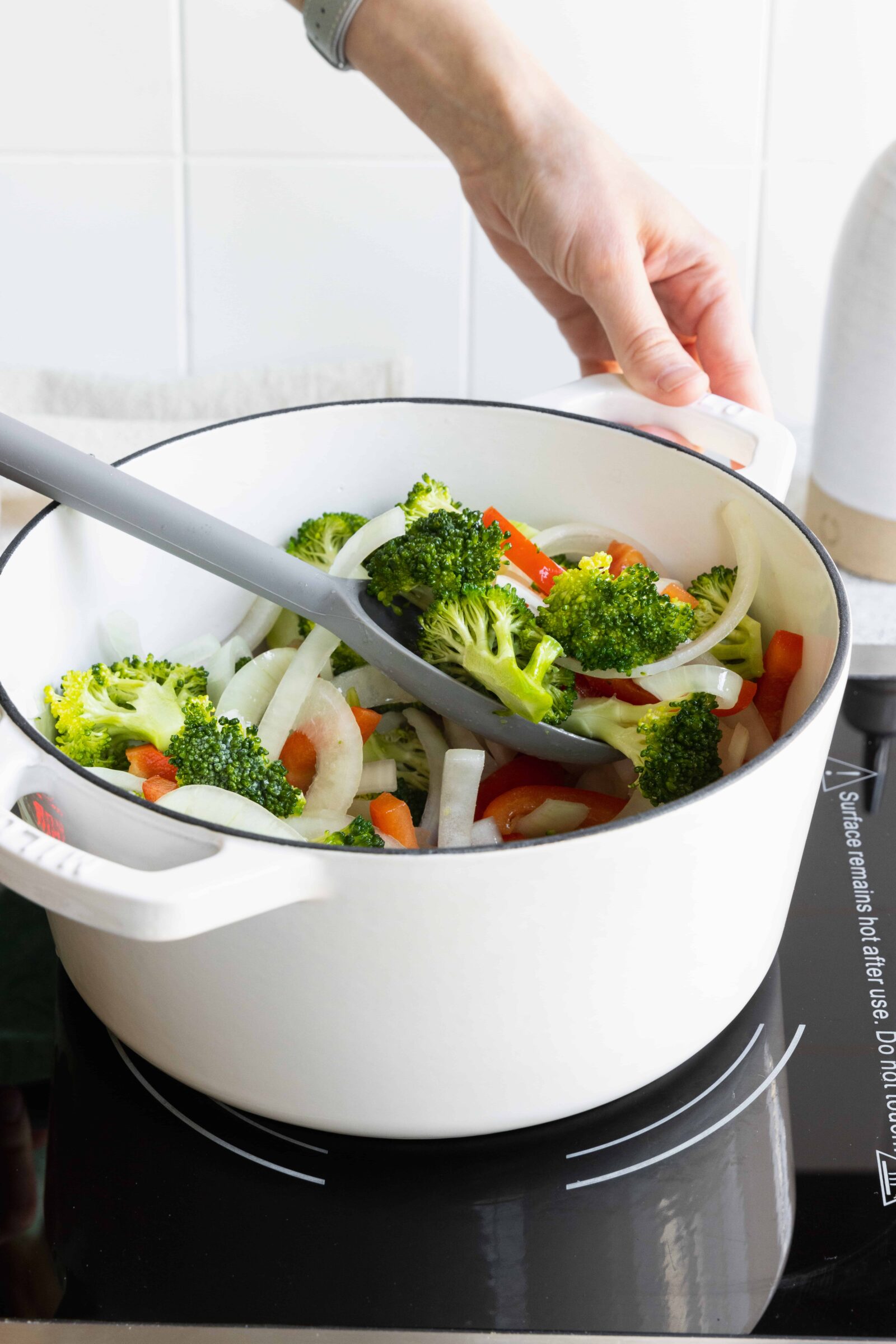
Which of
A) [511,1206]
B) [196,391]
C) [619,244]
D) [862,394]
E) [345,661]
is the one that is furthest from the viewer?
[196,391]

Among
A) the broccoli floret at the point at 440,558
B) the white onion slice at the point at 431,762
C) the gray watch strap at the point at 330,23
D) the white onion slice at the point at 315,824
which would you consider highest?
the gray watch strap at the point at 330,23

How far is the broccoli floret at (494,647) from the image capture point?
0.89 meters

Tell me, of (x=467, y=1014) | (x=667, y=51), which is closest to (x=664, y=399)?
(x=467, y=1014)

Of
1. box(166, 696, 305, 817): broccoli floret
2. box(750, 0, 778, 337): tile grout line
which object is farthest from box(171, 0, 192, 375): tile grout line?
box(166, 696, 305, 817): broccoli floret

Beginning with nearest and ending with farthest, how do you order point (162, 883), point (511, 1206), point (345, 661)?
point (162, 883)
point (511, 1206)
point (345, 661)

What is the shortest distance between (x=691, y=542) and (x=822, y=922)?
0.34 m

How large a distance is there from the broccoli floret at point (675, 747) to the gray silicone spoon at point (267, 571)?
0.17 feet

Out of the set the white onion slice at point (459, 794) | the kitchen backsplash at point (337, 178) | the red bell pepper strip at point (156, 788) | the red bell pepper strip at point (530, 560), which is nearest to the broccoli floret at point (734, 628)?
the red bell pepper strip at point (530, 560)

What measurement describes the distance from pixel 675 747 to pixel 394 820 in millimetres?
210

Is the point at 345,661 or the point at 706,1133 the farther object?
the point at 345,661

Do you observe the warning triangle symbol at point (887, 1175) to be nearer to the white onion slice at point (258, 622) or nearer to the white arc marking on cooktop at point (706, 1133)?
the white arc marking on cooktop at point (706, 1133)

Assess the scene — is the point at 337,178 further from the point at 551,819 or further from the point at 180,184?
the point at 551,819

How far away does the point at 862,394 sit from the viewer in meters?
1.32

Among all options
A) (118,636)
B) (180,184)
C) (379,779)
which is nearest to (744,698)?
(379,779)
